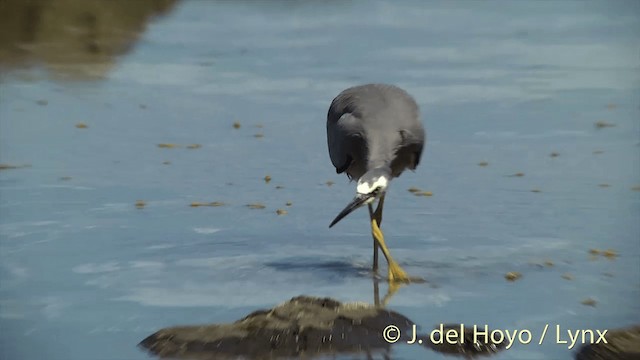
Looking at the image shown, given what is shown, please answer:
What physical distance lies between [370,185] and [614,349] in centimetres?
169

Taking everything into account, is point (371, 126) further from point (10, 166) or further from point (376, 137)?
point (10, 166)

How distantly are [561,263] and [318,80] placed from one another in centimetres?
383

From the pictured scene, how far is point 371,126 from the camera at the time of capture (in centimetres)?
771

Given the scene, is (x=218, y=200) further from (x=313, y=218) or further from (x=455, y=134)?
(x=455, y=134)

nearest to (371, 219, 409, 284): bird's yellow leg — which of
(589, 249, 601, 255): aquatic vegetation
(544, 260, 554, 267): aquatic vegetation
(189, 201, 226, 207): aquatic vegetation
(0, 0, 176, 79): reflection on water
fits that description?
(544, 260, 554, 267): aquatic vegetation

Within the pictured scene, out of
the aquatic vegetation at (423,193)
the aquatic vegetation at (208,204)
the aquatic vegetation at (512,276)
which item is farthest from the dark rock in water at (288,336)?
the aquatic vegetation at (423,193)

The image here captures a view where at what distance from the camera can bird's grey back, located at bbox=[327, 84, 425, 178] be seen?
7.66m

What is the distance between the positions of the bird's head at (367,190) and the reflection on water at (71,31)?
17.1 ft

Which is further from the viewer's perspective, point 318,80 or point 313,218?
point 318,80

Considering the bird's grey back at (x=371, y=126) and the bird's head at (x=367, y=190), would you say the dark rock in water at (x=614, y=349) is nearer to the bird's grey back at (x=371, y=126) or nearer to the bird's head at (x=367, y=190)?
the bird's head at (x=367, y=190)

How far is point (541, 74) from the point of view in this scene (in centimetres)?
1117

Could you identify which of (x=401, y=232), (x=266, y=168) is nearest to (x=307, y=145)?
(x=266, y=168)

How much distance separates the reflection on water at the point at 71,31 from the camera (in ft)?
40.3

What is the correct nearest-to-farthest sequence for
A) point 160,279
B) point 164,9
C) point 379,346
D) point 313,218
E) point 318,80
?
point 379,346
point 160,279
point 313,218
point 318,80
point 164,9
